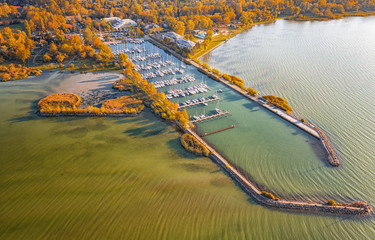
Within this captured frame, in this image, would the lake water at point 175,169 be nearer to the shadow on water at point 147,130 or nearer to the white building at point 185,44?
the shadow on water at point 147,130

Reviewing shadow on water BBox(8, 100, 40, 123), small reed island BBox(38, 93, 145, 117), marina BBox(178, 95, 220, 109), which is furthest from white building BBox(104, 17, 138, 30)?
marina BBox(178, 95, 220, 109)

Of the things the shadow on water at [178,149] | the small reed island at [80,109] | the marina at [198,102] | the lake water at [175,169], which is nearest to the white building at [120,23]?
the lake water at [175,169]

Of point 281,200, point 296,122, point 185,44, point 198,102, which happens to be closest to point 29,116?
point 198,102

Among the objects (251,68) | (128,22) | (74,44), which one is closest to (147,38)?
(128,22)

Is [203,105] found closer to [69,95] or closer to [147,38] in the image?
[69,95]

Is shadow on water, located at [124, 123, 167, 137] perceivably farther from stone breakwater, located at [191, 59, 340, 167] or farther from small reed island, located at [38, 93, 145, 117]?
stone breakwater, located at [191, 59, 340, 167]

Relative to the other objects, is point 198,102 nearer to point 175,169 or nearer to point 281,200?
point 175,169
